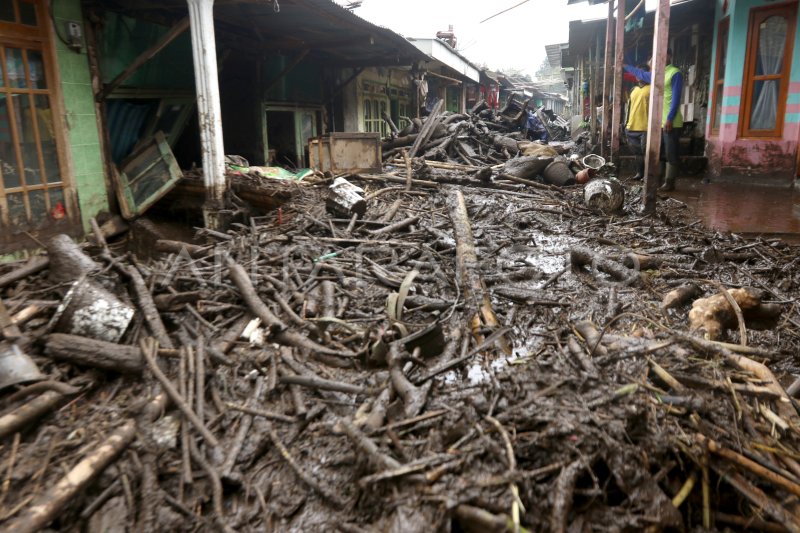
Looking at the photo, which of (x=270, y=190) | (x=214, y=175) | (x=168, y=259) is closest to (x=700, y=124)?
(x=270, y=190)

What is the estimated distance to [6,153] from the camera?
20.4ft

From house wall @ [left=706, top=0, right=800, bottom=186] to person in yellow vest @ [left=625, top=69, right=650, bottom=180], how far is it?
1.40 meters

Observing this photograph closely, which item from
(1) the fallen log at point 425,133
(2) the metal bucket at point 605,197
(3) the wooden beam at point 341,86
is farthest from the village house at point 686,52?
(3) the wooden beam at point 341,86

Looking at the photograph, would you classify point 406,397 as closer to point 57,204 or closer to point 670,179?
point 57,204

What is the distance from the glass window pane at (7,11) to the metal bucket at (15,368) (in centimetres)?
495

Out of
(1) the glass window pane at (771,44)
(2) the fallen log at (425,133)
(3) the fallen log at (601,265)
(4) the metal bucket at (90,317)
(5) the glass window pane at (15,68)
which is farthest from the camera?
(2) the fallen log at (425,133)

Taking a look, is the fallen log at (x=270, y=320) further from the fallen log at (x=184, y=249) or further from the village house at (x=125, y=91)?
the village house at (x=125, y=91)

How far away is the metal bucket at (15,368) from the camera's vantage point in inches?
114

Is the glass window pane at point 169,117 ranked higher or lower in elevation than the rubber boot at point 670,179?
higher

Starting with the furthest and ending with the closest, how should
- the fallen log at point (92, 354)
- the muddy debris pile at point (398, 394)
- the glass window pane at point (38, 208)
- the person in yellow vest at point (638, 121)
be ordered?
the person in yellow vest at point (638, 121) → the glass window pane at point (38, 208) → the fallen log at point (92, 354) → the muddy debris pile at point (398, 394)

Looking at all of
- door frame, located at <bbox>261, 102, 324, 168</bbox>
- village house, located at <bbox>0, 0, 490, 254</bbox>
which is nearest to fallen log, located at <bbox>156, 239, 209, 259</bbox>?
village house, located at <bbox>0, 0, 490, 254</bbox>

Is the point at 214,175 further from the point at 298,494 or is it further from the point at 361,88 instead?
the point at 361,88

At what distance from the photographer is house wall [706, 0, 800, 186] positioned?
918 centimetres

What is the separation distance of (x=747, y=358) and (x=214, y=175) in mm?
6431
